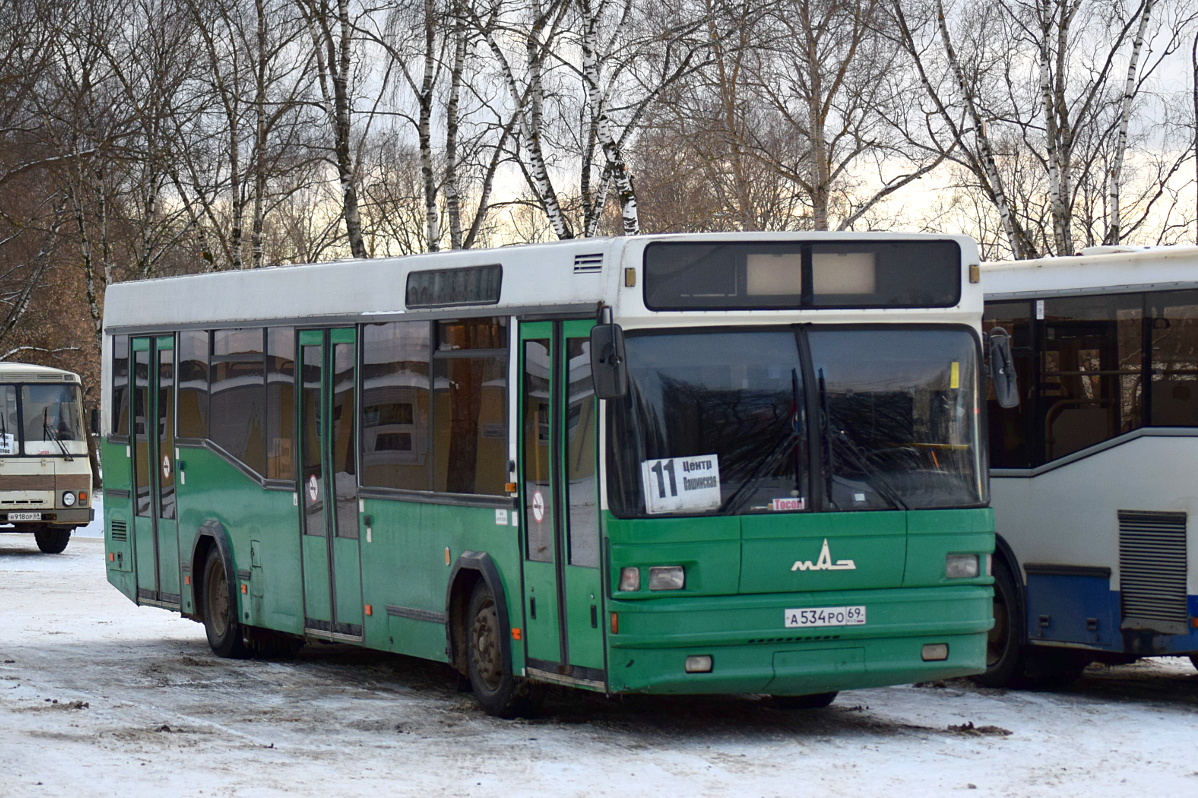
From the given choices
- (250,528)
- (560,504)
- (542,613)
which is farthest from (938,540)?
(250,528)

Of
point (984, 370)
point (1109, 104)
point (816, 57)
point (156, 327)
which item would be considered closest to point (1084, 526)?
point (984, 370)

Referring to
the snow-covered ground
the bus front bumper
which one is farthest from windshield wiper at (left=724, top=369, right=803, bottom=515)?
the snow-covered ground

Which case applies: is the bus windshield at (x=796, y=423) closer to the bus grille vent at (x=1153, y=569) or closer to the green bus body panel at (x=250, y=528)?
the bus grille vent at (x=1153, y=569)

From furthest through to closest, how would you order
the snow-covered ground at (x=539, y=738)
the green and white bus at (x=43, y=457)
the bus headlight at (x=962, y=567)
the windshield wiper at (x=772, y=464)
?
the green and white bus at (x=43, y=457)
the bus headlight at (x=962, y=567)
the windshield wiper at (x=772, y=464)
the snow-covered ground at (x=539, y=738)

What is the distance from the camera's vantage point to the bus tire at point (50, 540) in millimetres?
28422

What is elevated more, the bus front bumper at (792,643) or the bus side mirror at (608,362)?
the bus side mirror at (608,362)

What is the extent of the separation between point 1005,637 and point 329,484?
4.53 m

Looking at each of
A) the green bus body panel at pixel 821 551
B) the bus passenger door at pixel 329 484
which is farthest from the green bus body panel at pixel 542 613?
the bus passenger door at pixel 329 484

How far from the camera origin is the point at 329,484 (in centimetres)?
1294

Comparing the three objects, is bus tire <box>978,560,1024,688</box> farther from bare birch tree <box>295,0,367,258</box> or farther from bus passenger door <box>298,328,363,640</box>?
bare birch tree <box>295,0,367,258</box>

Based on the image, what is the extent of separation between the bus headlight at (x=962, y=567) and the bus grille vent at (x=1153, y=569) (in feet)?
5.83

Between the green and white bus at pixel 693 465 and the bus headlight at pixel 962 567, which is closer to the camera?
the green and white bus at pixel 693 465

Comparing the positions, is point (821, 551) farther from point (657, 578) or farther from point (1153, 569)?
point (1153, 569)

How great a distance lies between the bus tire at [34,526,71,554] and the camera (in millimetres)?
28422
